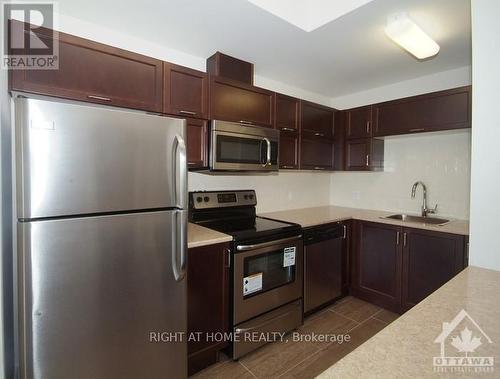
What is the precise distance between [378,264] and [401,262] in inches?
8.9

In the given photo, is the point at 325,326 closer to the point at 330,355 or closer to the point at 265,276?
the point at 330,355

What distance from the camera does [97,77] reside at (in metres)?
1.64

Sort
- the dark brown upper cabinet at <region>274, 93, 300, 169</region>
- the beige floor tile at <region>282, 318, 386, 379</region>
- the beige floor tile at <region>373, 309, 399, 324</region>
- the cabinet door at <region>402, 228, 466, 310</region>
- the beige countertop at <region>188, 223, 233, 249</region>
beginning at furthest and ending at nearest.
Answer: the dark brown upper cabinet at <region>274, 93, 300, 169</region>
the beige floor tile at <region>373, 309, 399, 324</region>
the cabinet door at <region>402, 228, 466, 310</region>
the beige floor tile at <region>282, 318, 386, 379</region>
the beige countertop at <region>188, 223, 233, 249</region>

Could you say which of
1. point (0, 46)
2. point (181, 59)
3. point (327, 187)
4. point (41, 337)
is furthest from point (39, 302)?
point (327, 187)

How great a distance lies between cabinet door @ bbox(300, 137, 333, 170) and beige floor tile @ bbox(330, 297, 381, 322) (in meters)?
1.51

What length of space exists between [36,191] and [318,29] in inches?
79.9

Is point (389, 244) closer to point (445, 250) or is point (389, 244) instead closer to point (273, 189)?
point (445, 250)

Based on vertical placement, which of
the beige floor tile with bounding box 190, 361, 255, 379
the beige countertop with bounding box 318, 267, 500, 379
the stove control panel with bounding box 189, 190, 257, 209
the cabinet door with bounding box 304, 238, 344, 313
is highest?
the stove control panel with bounding box 189, 190, 257, 209

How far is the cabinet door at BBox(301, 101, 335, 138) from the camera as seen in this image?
2832mm

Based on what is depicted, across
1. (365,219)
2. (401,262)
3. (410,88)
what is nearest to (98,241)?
(365,219)

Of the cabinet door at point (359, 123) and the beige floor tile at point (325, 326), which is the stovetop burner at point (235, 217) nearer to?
the beige floor tile at point (325, 326)

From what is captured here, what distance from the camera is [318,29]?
1923mm

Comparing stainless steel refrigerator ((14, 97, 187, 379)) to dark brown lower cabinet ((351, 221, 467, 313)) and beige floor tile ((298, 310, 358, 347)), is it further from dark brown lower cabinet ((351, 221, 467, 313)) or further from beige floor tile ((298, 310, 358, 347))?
dark brown lower cabinet ((351, 221, 467, 313))

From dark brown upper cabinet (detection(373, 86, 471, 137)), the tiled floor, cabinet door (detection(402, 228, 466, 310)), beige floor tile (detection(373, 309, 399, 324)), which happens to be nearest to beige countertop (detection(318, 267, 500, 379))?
the tiled floor
